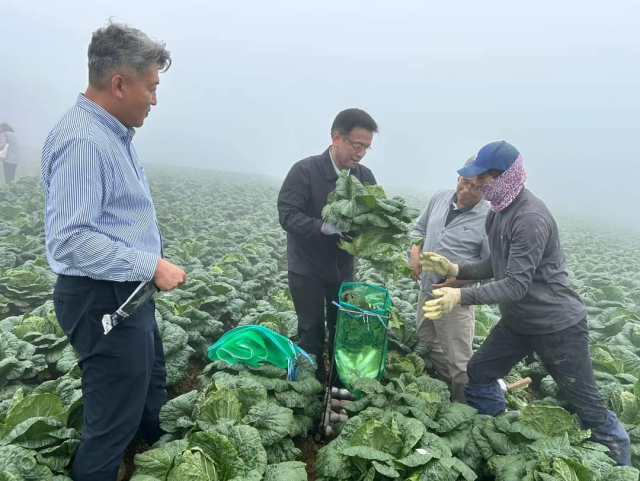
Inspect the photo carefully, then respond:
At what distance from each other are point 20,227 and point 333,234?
914cm

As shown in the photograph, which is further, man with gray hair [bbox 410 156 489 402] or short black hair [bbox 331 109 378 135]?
man with gray hair [bbox 410 156 489 402]

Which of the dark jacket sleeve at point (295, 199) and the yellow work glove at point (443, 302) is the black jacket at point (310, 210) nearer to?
the dark jacket sleeve at point (295, 199)

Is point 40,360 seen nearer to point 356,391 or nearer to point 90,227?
point 90,227

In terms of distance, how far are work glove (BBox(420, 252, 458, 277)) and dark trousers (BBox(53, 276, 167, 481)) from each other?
2.42m

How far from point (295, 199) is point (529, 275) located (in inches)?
80.0

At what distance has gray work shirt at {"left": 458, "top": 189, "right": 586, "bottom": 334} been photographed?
9.64ft

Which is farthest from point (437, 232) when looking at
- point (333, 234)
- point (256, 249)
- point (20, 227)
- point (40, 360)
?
point (20, 227)

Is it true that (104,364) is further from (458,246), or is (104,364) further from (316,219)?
(458,246)

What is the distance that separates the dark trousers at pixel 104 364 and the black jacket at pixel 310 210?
64.6 inches

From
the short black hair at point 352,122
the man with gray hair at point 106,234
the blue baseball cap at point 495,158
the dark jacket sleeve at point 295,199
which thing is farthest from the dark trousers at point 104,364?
the blue baseball cap at point 495,158

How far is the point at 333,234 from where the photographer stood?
3.52m

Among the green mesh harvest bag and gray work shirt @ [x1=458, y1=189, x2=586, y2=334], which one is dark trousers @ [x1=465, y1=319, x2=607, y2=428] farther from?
the green mesh harvest bag

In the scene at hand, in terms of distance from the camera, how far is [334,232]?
3385mm

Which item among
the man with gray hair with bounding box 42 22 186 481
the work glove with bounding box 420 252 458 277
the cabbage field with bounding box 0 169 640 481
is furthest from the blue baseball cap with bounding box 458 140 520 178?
the man with gray hair with bounding box 42 22 186 481
